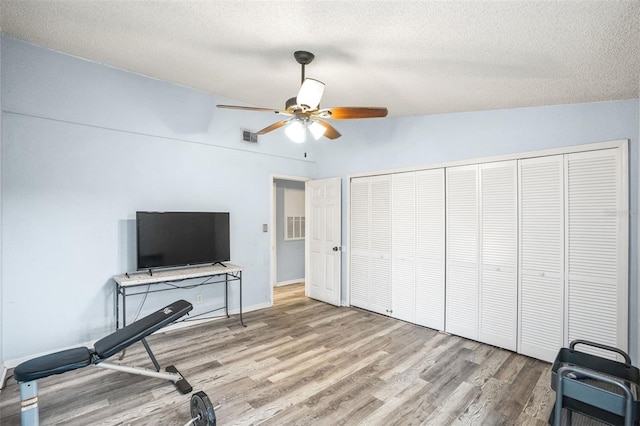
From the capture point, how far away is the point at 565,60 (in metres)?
2.12

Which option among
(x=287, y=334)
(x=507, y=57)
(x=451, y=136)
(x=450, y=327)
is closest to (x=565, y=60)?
(x=507, y=57)

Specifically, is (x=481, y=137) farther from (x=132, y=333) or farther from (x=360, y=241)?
(x=132, y=333)

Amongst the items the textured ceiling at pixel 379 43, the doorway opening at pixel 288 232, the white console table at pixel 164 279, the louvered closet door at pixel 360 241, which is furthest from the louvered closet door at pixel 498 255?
the doorway opening at pixel 288 232

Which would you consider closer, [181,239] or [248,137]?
[181,239]

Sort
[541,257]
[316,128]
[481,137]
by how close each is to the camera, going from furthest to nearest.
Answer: [481,137]
[541,257]
[316,128]

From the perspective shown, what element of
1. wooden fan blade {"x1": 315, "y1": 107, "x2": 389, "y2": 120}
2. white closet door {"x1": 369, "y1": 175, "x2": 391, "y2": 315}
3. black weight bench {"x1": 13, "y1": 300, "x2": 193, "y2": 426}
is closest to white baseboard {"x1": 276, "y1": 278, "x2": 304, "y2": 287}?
white closet door {"x1": 369, "y1": 175, "x2": 391, "y2": 315}

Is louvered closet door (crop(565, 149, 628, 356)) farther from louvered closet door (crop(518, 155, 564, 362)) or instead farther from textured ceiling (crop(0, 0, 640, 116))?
textured ceiling (crop(0, 0, 640, 116))

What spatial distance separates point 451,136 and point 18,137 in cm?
465

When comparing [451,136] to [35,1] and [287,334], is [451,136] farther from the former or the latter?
[35,1]

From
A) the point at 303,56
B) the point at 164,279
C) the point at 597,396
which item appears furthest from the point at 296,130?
the point at 597,396

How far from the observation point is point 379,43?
2.21 meters

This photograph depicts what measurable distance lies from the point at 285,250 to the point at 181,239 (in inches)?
114

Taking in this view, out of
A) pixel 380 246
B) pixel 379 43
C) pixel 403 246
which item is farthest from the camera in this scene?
pixel 380 246

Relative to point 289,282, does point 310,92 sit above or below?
above
